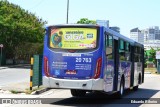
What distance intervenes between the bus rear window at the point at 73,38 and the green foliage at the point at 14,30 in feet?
124

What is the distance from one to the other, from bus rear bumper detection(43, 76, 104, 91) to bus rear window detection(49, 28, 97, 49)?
1217 mm

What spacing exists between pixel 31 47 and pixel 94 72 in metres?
50.0

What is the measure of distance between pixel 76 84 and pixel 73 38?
5.56ft

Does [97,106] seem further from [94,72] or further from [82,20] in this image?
[82,20]

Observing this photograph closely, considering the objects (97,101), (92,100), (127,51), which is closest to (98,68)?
(97,101)

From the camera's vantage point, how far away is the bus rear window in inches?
606

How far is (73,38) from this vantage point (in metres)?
15.5

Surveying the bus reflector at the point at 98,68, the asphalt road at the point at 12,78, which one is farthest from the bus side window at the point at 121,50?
the asphalt road at the point at 12,78

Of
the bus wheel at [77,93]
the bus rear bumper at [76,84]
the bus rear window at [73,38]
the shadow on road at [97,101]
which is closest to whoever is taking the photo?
the bus rear bumper at [76,84]

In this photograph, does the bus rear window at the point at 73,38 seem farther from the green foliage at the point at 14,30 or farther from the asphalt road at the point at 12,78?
the green foliage at the point at 14,30

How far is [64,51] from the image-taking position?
15461 millimetres

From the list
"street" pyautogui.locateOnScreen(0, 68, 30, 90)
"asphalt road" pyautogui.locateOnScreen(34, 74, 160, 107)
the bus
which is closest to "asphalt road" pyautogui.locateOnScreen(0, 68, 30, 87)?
"street" pyautogui.locateOnScreen(0, 68, 30, 90)

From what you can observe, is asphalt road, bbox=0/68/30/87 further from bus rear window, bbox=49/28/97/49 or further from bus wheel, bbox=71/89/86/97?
bus rear window, bbox=49/28/97/49

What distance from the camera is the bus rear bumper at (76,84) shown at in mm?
14984
